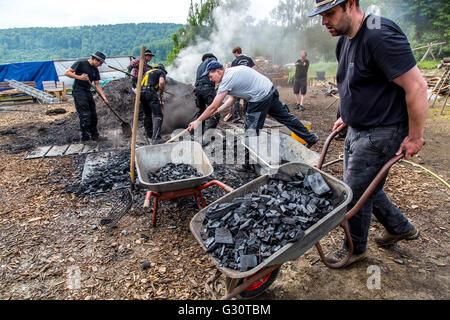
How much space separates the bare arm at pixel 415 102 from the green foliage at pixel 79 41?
4846cm

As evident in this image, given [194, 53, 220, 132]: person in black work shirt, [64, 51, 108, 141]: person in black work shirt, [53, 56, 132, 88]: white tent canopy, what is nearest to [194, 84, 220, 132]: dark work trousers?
[194, 53, 220, 132]: person in black work shirt

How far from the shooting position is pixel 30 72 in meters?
17.2

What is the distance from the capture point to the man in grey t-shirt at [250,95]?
3990 millimetres

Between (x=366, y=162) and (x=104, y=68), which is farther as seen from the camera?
(x=104, y=68)

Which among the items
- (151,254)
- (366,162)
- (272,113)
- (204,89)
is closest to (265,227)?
(366,162)

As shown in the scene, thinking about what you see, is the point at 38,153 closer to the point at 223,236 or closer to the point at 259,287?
the point at 223,236

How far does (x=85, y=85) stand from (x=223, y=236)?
5853 millimetres

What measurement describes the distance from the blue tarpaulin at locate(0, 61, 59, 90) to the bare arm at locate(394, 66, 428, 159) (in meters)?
21.3

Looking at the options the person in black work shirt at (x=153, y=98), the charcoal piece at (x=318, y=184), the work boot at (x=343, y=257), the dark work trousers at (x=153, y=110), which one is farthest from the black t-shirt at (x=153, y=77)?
the work boot at (x=343, y=257)

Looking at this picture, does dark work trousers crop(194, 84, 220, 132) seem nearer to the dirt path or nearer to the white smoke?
the dirt path

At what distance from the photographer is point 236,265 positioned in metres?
1.73

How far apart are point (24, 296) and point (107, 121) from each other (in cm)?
723
